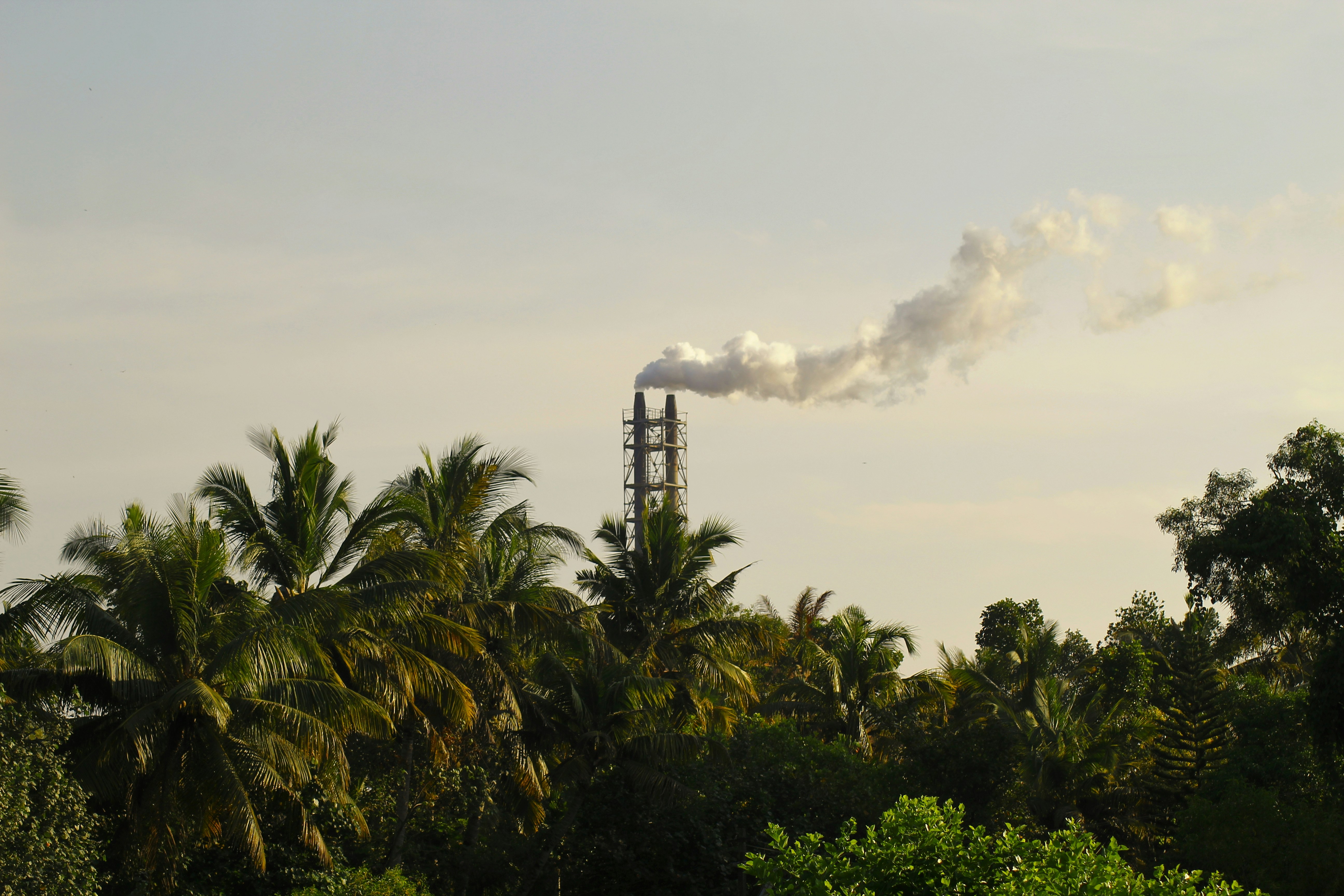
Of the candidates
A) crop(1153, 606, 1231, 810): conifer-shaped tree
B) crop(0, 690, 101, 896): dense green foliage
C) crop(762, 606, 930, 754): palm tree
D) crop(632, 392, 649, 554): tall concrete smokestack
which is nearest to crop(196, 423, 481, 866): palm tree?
crop(0, 690, 101, 896): dense green foliage

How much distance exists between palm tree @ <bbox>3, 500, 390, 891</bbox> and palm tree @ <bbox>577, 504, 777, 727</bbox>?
35.7 feet

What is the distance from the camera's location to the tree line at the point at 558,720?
14633 millimetres

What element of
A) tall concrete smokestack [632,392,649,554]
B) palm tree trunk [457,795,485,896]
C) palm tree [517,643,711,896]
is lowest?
palm tree trunk [457,795,485,896]

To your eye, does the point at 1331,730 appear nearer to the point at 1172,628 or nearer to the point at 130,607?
the point at 130,607

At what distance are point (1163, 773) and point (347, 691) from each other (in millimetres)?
21551

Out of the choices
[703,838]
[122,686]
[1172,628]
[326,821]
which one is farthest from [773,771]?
[1172,628]

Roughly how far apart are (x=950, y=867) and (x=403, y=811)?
13.8 m

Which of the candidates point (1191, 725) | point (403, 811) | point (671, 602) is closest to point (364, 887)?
point (403, 811)

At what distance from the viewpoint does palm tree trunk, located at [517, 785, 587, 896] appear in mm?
22109

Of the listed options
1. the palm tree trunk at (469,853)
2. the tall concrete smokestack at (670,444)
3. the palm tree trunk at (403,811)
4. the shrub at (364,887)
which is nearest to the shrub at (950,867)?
the shrub at (364,887)

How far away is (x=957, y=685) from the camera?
33.0 meters

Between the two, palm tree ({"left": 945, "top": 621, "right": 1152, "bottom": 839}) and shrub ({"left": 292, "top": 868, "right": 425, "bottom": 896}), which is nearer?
shrub ({"left": 292, "top": 868, "right": 425, "bottom": 896})

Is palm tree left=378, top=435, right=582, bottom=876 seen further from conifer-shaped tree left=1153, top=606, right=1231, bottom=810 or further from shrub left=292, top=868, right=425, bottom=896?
conifer-shaped tree left=1153, top=606, right=1231, bottom=810

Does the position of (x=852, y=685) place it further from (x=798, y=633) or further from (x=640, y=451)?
(x=640, y=451)
